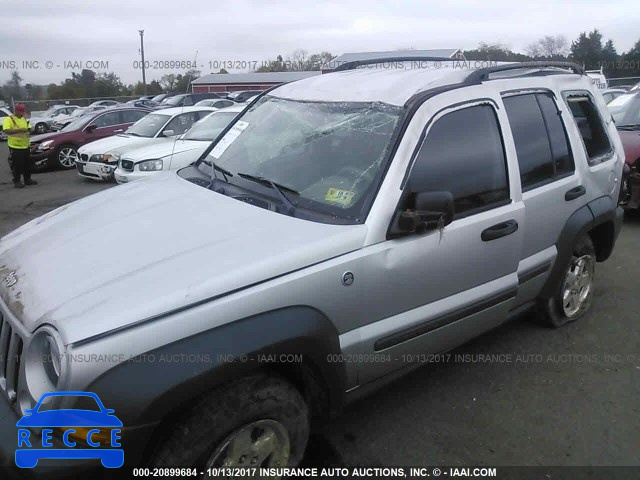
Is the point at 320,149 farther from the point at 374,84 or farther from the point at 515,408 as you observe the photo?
the point at 515,408

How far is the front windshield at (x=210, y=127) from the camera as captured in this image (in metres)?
9.99

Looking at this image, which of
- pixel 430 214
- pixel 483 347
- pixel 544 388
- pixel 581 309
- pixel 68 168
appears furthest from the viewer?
pixel 68 168

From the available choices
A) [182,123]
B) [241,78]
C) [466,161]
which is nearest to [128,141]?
[182,123]

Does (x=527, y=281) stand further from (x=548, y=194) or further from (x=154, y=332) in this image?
(x=154, y=332)

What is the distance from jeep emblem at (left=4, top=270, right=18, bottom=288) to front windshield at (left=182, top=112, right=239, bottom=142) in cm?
754

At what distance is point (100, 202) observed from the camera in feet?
A: 10.5

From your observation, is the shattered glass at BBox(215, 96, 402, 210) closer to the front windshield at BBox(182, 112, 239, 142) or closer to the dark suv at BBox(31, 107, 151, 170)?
the front windshield at BBox(182, 112, 239, 142)

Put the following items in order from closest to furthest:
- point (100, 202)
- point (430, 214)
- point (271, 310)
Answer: point (271, 310), point (430, 214), point (100, 202)

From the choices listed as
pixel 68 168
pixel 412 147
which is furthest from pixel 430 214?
pixel 68 168

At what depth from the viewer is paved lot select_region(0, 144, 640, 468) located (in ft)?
9.41

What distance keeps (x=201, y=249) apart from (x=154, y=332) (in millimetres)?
483

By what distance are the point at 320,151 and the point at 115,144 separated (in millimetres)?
9279

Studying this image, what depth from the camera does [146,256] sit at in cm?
232

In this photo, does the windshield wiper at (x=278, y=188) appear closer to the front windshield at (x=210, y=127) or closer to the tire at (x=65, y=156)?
the front windshield at (x=210, y=127)
